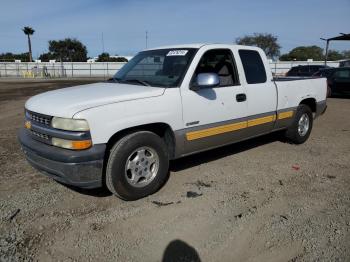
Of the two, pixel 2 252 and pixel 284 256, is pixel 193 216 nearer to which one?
pixel 284 256

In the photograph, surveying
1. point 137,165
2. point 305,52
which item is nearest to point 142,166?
point 137,165

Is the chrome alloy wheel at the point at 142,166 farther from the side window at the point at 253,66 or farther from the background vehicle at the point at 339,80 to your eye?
the background vehicle at the point at 339,80

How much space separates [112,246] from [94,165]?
93cm

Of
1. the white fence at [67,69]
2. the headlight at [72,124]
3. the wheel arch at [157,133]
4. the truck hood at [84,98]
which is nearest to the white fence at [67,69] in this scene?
the white fence at [67,69]

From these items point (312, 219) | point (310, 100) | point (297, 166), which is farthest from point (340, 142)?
point (312, 219)

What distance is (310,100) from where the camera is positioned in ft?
24.2

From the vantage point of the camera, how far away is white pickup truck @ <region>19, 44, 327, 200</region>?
4.01 m

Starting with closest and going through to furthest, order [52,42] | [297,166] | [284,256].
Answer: [284,256]
[297,166]
[52,42]

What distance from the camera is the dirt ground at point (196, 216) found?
11.2 feet

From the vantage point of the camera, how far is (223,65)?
219 inches

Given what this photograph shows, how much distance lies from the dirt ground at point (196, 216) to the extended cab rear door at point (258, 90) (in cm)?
65

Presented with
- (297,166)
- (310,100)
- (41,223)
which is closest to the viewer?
(41,223)

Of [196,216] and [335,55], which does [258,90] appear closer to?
[196,216]

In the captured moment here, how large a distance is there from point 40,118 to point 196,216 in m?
2.12
